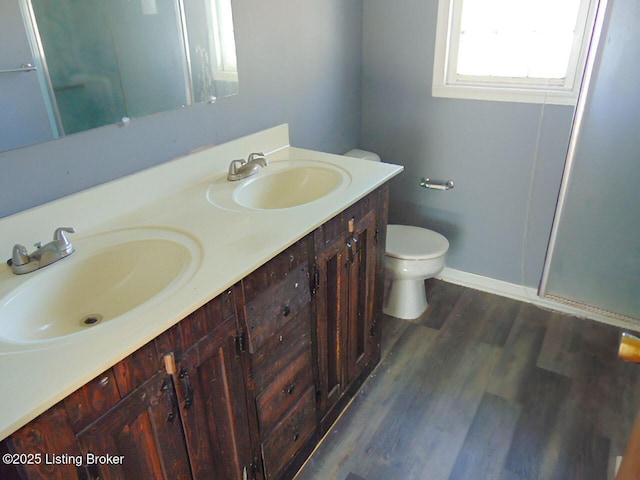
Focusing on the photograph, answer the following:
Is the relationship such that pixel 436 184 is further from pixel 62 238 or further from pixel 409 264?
pixel 62 238

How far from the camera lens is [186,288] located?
3.34 feet

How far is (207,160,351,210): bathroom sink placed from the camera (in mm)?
1673

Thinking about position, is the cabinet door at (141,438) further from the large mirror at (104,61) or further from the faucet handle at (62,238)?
the large mirror at (104,61)

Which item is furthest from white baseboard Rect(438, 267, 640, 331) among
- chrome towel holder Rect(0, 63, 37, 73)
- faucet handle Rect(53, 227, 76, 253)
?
chrome towel holder Rect(0, 63, 37, 73)

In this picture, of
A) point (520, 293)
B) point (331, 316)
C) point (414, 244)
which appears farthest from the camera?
point (520, 293)

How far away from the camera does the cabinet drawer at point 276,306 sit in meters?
1.21

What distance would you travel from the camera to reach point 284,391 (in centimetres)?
143

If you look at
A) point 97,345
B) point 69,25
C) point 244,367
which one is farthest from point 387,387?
point 69,25

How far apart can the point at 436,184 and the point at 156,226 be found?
1697mm

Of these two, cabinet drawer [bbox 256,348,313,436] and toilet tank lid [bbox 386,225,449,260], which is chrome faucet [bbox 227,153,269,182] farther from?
toilet tank lid [bbox 386,225,449,260]

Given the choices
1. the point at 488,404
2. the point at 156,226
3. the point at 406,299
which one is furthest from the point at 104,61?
the point at 488,404

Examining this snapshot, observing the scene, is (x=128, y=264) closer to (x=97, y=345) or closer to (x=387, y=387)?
(x=97, y=345)

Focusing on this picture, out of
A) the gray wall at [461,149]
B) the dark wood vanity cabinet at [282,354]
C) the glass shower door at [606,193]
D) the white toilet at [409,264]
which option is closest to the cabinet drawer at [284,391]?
the dark wood vanity cabinet at [282,354]

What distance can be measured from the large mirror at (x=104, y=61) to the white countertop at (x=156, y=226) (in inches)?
7.8
